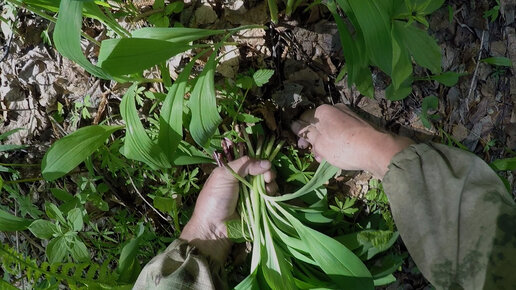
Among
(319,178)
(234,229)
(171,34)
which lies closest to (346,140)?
(319,178)

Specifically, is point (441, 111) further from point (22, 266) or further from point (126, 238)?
point (22, 266)

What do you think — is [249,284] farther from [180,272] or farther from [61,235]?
[61,235]

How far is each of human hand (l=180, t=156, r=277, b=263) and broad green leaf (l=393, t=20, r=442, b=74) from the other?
1.83 feet

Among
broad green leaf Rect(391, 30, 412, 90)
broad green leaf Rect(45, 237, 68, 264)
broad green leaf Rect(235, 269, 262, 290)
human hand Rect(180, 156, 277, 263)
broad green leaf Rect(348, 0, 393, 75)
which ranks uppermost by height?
broad green leaf Rect(348, 0, 393, 75)

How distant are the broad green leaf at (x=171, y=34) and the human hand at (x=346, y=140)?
51cm

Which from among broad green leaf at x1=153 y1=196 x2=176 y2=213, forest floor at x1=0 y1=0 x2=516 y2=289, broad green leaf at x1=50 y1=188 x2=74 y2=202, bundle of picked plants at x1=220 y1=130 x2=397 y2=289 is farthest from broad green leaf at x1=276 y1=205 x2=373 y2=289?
broad green leaf at x1=50 y1=188 x2=74 y2=202

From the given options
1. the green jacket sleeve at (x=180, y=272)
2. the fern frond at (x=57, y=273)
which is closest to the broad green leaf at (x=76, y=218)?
the fern frond at (x=57, y=273)

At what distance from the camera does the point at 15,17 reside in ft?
4.80

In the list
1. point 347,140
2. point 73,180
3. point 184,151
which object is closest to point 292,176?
point 347,140

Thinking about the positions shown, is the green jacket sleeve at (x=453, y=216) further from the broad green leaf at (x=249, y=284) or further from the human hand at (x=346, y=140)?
the broad green leaf at (x=249, y=284)

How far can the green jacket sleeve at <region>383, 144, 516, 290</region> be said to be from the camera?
84 cm

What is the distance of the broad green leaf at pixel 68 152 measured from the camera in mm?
1097

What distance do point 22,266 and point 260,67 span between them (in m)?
0.91

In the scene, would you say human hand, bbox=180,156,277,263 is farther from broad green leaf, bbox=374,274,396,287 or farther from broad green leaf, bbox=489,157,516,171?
broad green leaf, bbox=489,157,516,171
